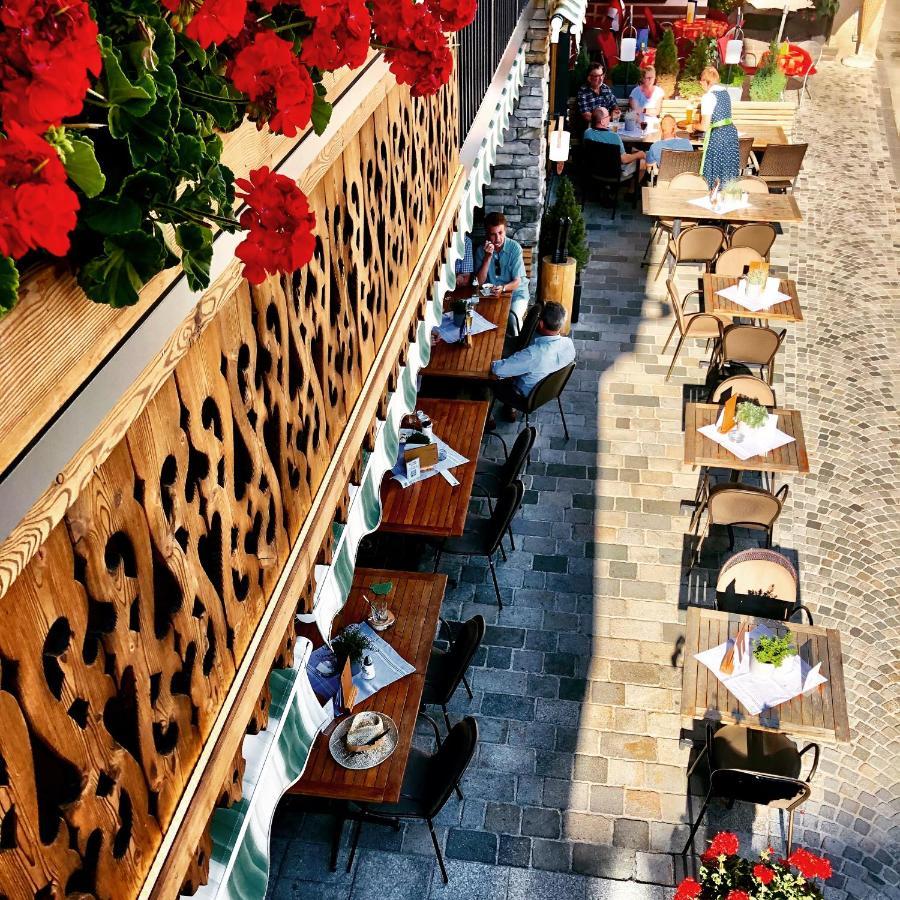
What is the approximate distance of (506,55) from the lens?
8.16m

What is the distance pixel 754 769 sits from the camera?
19.1 feet

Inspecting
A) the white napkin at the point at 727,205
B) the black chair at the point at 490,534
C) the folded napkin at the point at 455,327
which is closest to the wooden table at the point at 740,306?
the white napkin at the point at 727,205

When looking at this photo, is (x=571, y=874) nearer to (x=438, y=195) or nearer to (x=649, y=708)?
(x=649, y=708)

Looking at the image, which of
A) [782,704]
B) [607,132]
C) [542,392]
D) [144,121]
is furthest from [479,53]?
[607,132]

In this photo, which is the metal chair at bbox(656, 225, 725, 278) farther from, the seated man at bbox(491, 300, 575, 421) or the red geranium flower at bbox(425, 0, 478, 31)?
the red geranium flower at bbox(425, 0, 478, 31)

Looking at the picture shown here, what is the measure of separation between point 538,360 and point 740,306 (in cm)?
267

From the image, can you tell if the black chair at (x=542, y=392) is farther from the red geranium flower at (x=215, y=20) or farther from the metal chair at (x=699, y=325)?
the red geranium flower at (x=215, y=20)

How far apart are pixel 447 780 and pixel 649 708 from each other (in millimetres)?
2051

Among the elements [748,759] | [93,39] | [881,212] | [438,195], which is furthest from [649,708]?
[881,212]

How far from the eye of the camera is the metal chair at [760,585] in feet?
21.5

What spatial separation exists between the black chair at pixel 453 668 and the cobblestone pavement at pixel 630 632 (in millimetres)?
501

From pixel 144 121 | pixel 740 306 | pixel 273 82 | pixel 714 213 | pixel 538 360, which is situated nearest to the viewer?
pixel 144 121

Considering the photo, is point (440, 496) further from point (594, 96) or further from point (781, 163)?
point (594, 96)

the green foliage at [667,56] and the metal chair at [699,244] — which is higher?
the green foliage at [667,56]
